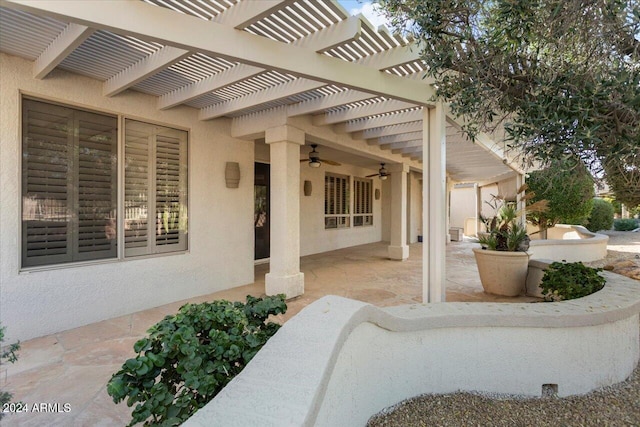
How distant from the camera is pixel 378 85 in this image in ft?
11.5

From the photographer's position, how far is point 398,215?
8.98 m

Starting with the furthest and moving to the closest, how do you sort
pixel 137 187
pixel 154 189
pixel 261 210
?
1. pixel 261 210
2. pixel 154 189
3. pixel 137 187

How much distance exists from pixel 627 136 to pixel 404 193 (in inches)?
276

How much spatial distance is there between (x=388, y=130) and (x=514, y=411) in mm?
4855

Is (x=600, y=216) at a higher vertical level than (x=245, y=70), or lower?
lower

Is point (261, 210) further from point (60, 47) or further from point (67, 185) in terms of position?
point (60, 47)

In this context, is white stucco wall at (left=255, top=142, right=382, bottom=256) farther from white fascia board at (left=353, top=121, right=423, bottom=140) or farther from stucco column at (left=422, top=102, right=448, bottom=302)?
stucco column at (left=422, top=102, right=448, bottom=302)

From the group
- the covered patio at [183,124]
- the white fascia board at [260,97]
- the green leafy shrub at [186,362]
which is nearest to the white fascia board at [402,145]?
the covered patio at [183,124]

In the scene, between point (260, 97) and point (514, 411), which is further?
point (260, 97)

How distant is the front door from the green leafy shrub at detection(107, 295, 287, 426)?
6.09 meters

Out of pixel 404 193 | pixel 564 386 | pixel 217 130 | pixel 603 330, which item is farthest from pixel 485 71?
pixel 404 193

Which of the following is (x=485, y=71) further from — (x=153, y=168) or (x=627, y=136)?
(x=153, y=168)

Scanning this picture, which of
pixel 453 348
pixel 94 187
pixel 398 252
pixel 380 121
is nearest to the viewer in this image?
pixel 453 348

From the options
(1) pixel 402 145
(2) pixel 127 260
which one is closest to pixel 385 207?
(1) pixel 402 145
